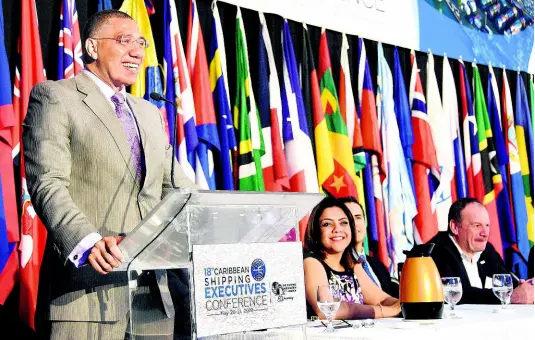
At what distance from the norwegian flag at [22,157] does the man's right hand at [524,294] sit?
2.37 m

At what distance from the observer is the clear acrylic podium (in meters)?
1.79

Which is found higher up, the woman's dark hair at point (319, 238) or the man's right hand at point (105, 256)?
Result: the woman's dark hair at point (319, 238)

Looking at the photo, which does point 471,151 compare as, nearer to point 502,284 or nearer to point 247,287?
point 502,284

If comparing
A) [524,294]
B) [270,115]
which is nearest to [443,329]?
[524,294]

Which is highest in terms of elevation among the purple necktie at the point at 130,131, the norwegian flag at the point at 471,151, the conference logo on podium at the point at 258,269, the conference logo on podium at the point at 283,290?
the norwegian flag at the point at 471,151

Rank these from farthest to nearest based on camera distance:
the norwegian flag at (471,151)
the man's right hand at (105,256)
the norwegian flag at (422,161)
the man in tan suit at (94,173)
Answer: the norwegian flag at (471,151)
the norwegian flag at (422,161)
the man in tan suit at (94,173)
the man's right hand at (105,256)

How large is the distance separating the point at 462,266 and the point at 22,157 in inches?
100

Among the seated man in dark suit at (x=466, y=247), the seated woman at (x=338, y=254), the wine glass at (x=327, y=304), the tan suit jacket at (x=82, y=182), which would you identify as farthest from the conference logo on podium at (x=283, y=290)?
the seated man in dark suit at (x=466, y=247)

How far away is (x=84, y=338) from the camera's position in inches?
83.4

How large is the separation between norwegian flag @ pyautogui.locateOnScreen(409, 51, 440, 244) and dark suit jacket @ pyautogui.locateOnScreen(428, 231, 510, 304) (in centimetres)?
87

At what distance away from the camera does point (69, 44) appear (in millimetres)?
3994

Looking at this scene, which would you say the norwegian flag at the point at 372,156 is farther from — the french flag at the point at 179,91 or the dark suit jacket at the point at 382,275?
the french flag at the point at 179,91

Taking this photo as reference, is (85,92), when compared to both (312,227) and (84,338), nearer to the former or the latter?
(84,338)

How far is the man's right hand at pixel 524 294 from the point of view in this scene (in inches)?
156
